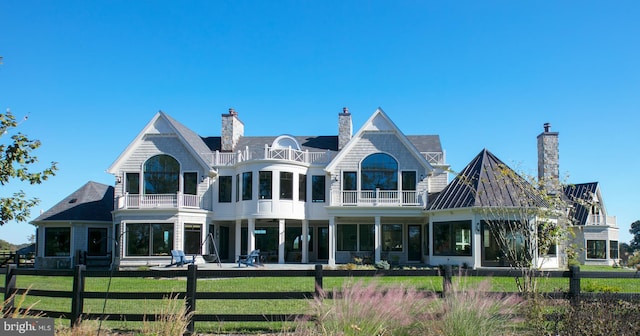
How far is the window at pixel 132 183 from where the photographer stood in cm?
2834

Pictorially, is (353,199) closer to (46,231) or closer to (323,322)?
(46,231)

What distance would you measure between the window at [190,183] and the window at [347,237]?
826 centimetres

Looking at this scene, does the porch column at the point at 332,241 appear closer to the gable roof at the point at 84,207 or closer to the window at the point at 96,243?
the gable roof at the point at 84,207

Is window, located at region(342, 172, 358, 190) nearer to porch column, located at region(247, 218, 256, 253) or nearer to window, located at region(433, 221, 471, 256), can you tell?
window, located at region(433, 221, 471, 256)

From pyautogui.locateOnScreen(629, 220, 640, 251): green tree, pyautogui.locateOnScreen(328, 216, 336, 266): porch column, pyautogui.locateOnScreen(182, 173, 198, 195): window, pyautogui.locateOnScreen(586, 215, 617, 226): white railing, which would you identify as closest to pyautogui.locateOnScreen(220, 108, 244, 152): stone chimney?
pyautogui.locateOnScreen(182, 173, 198, 195): window

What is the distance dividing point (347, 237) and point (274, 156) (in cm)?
621

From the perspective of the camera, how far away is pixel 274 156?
92.4ft

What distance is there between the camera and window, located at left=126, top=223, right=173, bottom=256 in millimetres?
26973

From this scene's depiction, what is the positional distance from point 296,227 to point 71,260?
1269 centimetres

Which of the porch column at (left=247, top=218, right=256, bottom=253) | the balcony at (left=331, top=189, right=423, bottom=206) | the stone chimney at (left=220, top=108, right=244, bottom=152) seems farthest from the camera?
the stone chimney at (left=220, top=108, right=244, bottom=152)

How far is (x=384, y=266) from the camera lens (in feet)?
81.0

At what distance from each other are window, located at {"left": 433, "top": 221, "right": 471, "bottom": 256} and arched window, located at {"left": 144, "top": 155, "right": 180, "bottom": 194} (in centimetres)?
1396

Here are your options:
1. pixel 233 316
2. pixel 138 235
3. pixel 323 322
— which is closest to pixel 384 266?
pixel 138 235
